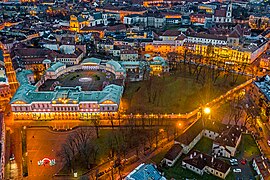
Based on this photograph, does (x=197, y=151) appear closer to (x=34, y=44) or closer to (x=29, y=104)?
(x=29, y=104)

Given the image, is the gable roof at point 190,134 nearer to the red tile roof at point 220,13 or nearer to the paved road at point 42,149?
the paved road at point 42,149

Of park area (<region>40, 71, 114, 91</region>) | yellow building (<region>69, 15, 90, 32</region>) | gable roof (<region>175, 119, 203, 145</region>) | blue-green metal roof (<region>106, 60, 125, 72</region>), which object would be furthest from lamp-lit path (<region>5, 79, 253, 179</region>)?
yellow building (<region>69, 15, 90, 32</region>)

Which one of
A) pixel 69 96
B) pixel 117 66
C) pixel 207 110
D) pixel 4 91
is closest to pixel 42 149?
pixel 69 96

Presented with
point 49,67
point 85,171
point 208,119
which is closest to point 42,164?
point 85,171

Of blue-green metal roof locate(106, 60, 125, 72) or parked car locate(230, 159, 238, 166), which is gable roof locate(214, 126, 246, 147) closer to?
parked car locate(230, 159, 238, 166)

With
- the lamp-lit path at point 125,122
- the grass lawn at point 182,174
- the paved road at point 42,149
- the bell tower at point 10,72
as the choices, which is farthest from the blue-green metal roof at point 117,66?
the grass lawn at point 182,174

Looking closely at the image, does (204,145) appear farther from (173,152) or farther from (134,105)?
(134,105)

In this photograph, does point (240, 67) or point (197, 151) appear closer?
point (197, 151)
